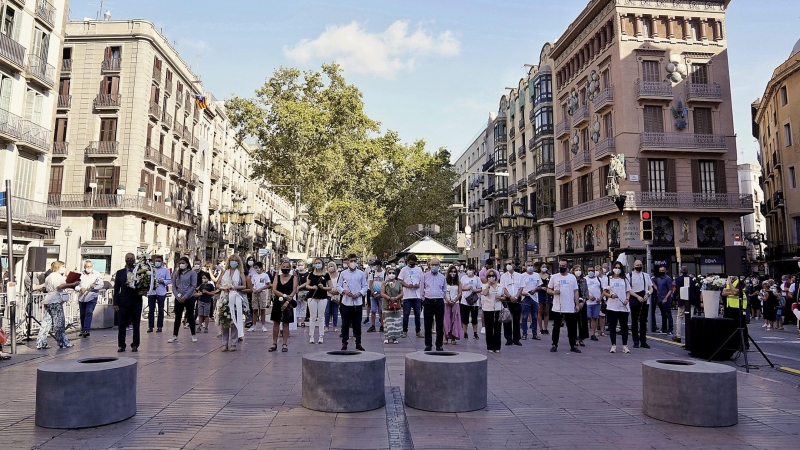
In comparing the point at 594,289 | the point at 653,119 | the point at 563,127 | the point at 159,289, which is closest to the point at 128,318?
the point at 159,289

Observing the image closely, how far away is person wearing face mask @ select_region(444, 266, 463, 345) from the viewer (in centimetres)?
1193

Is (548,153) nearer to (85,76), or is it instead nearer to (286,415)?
(85,76)

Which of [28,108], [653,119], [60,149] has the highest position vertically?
[653,119]

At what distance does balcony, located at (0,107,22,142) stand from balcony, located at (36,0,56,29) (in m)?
3.00

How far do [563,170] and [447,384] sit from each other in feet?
120

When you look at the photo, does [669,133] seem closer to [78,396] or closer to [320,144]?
[320,144]

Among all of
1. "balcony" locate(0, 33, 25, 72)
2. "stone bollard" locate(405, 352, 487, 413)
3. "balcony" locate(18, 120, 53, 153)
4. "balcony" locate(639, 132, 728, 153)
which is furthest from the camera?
"balcony" locate(639, 132, 728, 153)

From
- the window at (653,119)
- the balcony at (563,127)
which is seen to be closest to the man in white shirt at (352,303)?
the window at (653,119)

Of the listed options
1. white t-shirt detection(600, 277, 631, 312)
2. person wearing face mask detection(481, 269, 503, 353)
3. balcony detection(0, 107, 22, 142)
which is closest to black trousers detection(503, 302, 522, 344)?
person wearing face mask detection(481, 269, 503, 353)

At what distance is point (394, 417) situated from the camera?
580cm

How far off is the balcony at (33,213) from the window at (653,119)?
1306 inches

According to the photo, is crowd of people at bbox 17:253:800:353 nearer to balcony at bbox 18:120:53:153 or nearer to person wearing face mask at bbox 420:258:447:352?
person wearing face mask at bbox 420:258:447:352

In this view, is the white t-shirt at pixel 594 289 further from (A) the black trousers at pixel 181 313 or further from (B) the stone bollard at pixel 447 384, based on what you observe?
(A) the black trousers at pixel 181 313

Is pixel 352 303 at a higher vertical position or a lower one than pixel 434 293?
lower
